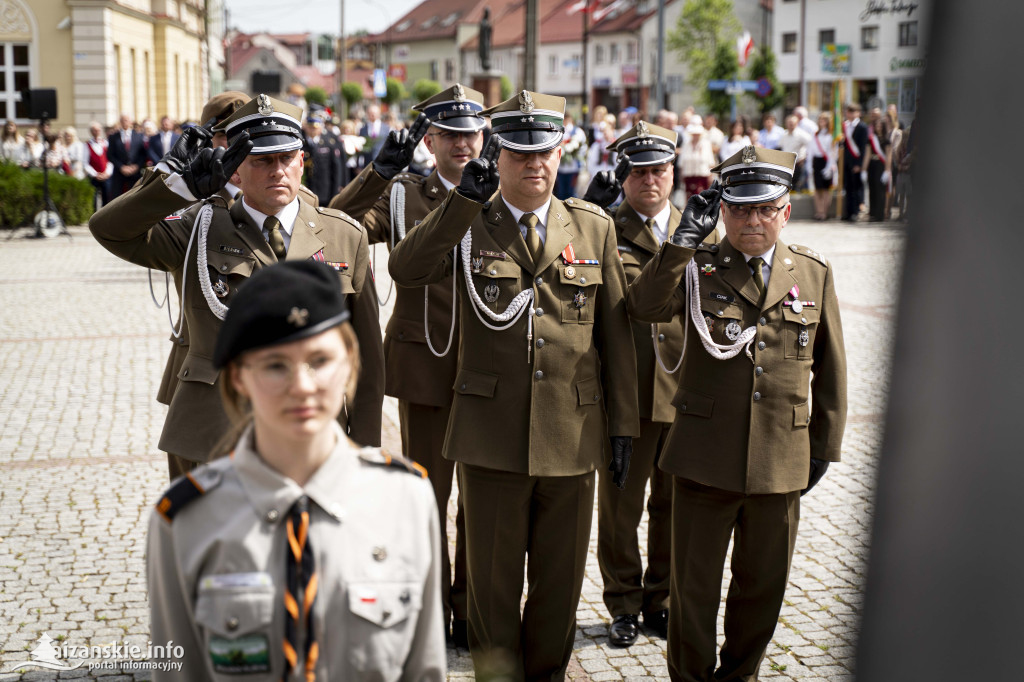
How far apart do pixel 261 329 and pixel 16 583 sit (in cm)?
379

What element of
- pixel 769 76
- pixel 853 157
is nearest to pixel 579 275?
pixel 853 157

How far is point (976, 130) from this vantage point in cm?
77

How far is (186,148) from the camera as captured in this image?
3.85m

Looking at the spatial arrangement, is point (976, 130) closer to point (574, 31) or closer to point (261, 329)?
point (261, 329)

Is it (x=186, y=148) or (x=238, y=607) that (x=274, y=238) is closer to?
(x=186, y=148)

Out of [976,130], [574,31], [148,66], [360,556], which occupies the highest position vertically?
[574,31]

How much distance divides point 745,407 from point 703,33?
6491 centimetres

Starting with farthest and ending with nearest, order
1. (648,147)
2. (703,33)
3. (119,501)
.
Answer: (703,33) → (119,501) → (648,147)

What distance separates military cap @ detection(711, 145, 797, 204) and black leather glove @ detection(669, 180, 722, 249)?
0.19 feet

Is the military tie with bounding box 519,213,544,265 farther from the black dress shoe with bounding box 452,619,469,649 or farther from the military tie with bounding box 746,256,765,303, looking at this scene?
the black dress shoe with bounding box 452,619,469,649

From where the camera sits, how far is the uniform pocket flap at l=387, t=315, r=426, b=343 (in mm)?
4840

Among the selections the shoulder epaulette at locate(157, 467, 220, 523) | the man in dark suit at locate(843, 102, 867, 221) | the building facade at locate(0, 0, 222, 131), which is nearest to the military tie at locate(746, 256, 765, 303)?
the shoulder epaulette at locate(157, 467, 220, 523)

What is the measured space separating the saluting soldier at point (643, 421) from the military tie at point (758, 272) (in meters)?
0.78

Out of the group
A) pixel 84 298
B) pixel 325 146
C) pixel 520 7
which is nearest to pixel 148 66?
pixel 325 146
